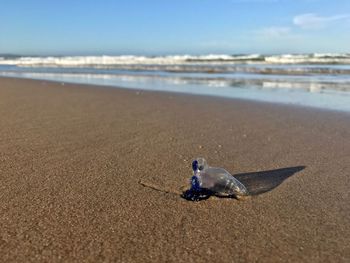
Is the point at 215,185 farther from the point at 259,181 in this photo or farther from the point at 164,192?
the point at 259,181

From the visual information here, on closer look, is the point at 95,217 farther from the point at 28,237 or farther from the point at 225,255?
the point at 225,255

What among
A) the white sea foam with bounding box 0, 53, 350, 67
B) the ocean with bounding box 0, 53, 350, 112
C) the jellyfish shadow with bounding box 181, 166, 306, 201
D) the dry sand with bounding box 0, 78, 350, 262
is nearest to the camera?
the dry sand with bounding box 0, 78, 350, 262

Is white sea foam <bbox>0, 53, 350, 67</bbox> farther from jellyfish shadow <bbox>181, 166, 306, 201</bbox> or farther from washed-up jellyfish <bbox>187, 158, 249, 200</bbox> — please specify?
washed-up jellyfish <bbox>187, 158, 249, 200</bbox>

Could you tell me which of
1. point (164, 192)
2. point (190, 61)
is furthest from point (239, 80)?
point (190, 61)

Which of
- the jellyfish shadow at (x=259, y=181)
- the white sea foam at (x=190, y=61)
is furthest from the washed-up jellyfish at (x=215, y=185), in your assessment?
the white sea foam at (x=190, y=61)

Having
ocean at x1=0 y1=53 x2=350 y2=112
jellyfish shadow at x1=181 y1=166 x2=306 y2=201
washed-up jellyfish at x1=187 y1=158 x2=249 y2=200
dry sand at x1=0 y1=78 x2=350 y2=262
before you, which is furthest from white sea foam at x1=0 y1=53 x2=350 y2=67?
washed-up jellyfish at x1=187 y1=158 x2=249 y2=200

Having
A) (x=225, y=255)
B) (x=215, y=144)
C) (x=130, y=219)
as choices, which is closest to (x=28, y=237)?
(x=130, y=219)

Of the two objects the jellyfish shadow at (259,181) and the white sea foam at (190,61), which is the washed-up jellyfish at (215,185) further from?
the white sea foam at (190,61)
